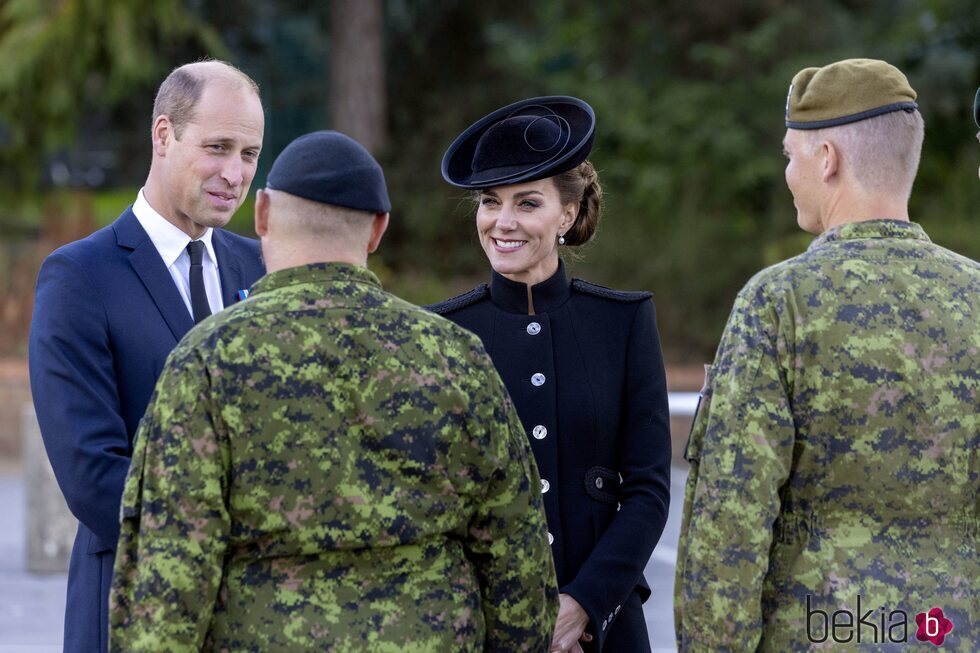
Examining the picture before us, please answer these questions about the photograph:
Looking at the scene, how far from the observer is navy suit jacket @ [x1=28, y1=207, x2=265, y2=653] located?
275 cm

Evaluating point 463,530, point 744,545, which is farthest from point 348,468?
point 744,545

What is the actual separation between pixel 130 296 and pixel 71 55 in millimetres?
10178

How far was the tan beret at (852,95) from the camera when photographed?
264 centimetres

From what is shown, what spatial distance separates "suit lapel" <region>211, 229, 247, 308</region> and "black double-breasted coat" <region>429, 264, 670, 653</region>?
646 millimetres

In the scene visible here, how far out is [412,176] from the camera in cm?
1430

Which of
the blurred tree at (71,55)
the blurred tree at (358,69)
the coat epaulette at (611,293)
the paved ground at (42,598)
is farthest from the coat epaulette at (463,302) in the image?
the blurred tree at (358,69)

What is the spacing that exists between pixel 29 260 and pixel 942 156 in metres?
9.60

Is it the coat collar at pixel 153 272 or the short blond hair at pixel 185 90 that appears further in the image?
the short blond hair at pixel 185 90

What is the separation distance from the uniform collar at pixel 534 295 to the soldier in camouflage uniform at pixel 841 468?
79 cm

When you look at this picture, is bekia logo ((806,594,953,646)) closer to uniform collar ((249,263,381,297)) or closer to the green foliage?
uniform collar ((249,263,381,297))

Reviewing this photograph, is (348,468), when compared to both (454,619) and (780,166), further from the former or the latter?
(780,166)

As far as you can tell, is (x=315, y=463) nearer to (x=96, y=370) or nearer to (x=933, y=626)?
(x=96, y=370)

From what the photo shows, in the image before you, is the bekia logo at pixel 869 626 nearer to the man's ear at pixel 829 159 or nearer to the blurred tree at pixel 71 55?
the man's ear at pixel 829 159

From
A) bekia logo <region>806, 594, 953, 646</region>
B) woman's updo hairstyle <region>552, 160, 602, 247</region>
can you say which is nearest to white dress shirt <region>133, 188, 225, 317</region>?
woman's updo hairstyle <region>552, 160, 602, 247</region>
